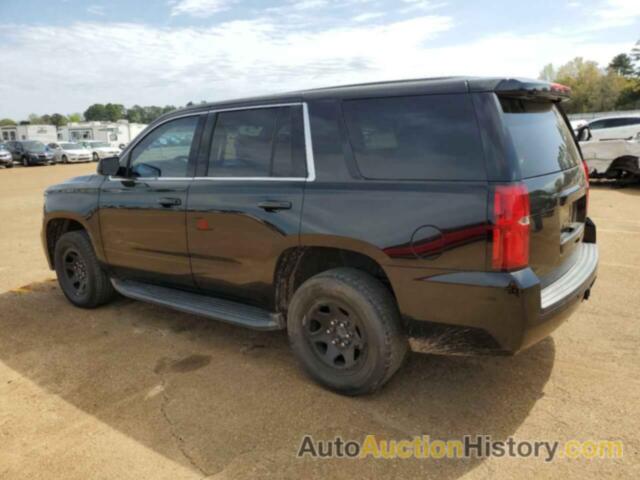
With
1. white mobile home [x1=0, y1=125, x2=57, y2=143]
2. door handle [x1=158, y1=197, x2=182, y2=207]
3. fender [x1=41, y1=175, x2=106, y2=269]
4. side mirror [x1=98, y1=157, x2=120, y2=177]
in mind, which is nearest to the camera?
door handle [x1=158, y1=197, x2=182, y2=207]

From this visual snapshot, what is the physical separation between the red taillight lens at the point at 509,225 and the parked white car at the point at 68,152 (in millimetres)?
36501

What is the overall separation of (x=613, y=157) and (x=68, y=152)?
106 ft

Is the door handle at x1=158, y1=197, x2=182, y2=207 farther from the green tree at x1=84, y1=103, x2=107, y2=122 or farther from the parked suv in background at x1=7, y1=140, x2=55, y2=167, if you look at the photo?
the green tree at x1=84, y1=103, x2=107, y2=122

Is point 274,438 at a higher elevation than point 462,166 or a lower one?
lower

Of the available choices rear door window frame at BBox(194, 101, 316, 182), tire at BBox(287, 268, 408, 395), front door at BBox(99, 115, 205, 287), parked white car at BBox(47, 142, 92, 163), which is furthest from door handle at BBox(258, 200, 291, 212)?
parked white car at BBox(47, 142, 92, 163)

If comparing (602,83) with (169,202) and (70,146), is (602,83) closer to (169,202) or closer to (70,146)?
(70,146)

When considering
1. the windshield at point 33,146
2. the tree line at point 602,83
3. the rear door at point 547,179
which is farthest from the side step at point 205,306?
the tree line at point 602,83

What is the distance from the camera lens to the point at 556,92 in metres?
3.15

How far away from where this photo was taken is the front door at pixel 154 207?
399cm

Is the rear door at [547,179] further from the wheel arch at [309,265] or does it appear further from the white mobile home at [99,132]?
the white mobile home at [99,132]

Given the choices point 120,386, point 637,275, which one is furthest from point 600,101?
point 120,386

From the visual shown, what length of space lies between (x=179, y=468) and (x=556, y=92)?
3.03 metres

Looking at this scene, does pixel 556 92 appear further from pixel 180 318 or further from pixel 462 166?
pixel 180 318

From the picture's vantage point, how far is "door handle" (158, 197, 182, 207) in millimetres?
3938
